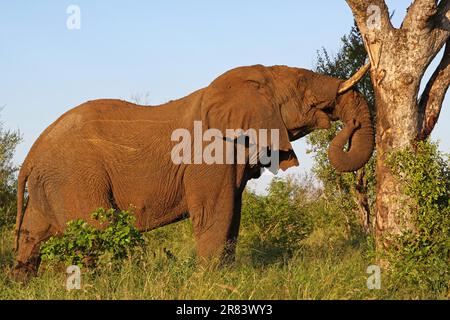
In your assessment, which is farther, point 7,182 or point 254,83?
point 7,182

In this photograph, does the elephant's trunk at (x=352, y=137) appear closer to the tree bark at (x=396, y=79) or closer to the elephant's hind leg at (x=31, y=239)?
the tree bark at (x=396, y=79)

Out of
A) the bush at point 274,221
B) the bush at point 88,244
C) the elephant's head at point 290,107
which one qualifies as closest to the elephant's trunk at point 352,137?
the elephant's head at point 290,107

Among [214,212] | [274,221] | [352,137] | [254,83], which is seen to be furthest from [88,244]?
[274,221]

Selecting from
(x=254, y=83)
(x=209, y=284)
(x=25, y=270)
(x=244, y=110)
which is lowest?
(x=209, y=284)

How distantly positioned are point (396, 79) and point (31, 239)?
15.5 ft

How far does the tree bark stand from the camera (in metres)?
8.16

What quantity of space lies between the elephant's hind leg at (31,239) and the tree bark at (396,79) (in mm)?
4029

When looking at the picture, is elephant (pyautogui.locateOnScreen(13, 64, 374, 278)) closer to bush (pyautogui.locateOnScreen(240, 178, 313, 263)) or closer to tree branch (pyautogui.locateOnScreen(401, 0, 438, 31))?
tree branch (pyautogui.locateOnScreen(401, 0, 438, 31))

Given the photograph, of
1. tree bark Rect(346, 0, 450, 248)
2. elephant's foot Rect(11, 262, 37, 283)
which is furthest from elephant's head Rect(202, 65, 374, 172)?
elephant's foot Rect(11, 262, 37, 283)

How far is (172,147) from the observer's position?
919cm

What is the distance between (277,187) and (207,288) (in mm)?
5905

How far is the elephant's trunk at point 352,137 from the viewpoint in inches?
352

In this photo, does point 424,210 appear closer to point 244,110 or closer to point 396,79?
point 396,79
